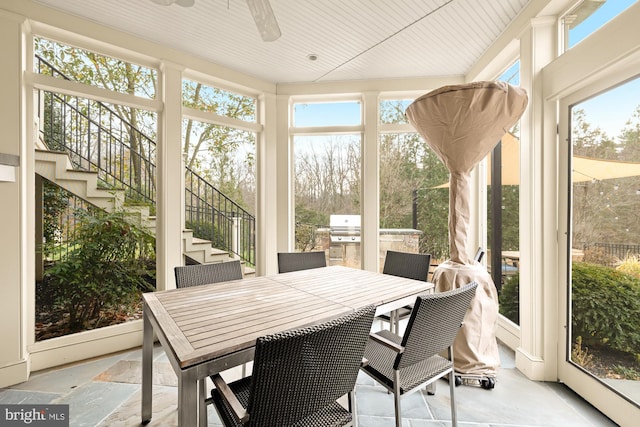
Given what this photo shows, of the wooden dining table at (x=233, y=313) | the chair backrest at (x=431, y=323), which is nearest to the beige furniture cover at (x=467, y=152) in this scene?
the wooden dining table at (x=233, y=313)

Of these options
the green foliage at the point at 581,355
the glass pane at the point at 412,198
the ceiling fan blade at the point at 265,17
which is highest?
the ceiling fan blade at the point at 265,17

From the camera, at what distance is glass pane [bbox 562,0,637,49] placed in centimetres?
176

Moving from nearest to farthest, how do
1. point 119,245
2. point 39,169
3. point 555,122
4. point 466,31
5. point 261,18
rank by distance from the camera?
point 261,18 → point 555,122 → point 39,169 → point 466,31 → point 119,245

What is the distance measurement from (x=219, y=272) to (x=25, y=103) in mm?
2060

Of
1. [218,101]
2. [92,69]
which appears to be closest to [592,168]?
[218,101]

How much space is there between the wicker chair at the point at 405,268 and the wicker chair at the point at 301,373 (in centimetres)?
139

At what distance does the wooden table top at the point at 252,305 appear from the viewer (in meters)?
1.12

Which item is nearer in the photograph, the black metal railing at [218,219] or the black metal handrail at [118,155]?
the black metal handrail at [118,155]

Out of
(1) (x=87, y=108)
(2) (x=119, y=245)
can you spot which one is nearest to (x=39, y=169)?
(1) (x=87, y=108)

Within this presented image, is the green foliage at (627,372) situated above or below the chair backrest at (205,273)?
below

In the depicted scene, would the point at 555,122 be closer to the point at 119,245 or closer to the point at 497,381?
the point at 497,381

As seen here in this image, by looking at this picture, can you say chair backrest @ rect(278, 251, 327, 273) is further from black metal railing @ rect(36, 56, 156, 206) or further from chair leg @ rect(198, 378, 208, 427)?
black metal railing @ rect(36, 56, 156, 206)

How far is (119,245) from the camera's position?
112 inches
